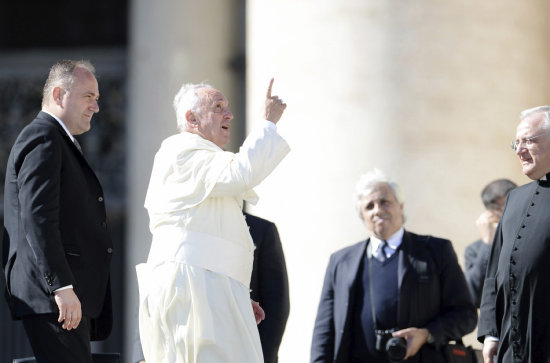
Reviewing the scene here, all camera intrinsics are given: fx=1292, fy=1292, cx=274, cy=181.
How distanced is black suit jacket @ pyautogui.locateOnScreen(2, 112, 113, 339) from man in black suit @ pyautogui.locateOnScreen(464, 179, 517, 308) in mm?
2809

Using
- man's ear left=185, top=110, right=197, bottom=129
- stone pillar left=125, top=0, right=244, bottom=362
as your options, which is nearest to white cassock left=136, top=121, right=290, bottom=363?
man's ear left=185, top=110, right=197, bottom=129

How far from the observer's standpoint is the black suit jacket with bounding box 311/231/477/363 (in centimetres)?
679

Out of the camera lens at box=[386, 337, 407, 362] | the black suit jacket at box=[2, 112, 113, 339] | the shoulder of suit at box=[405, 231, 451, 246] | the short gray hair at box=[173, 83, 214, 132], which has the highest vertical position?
the short gray hair at box=[173, 83, 214, 132]

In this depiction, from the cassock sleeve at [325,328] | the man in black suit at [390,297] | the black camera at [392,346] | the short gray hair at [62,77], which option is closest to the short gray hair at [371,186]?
the man in black suit at [390,297]

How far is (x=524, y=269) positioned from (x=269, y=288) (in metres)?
1.46

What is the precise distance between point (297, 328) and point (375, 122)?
4.65 feet

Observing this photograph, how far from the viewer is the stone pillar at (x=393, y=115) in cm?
820

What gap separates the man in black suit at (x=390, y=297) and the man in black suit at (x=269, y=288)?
0.44m

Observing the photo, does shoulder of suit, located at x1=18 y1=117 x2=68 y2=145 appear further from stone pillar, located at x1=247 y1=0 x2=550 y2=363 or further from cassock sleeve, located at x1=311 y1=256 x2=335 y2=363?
stone pillar, located at x1=247 y1=0 x2=550 y2=363

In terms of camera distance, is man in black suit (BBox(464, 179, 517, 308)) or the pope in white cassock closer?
the pope in white cassock

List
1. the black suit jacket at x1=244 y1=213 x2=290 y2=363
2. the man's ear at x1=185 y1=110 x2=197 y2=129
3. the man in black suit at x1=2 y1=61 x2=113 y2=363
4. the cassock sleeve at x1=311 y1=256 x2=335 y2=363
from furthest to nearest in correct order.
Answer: the cassock sleeve at x1=311 y1=256 x2=335 y2=363 → the black suit jacket at x1=244 y1=213 x2=290 y2=363 → the man's ear at x1=185 y1=110 x2=197 y2=129 → the man in black suit at x1=2 y1=61 x2=113 y2=363

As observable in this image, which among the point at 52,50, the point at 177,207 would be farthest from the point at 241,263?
the point at 52,50

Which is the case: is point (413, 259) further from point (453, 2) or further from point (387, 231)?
point (453, 2)

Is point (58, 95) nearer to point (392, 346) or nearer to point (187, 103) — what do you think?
point (187, 103)
